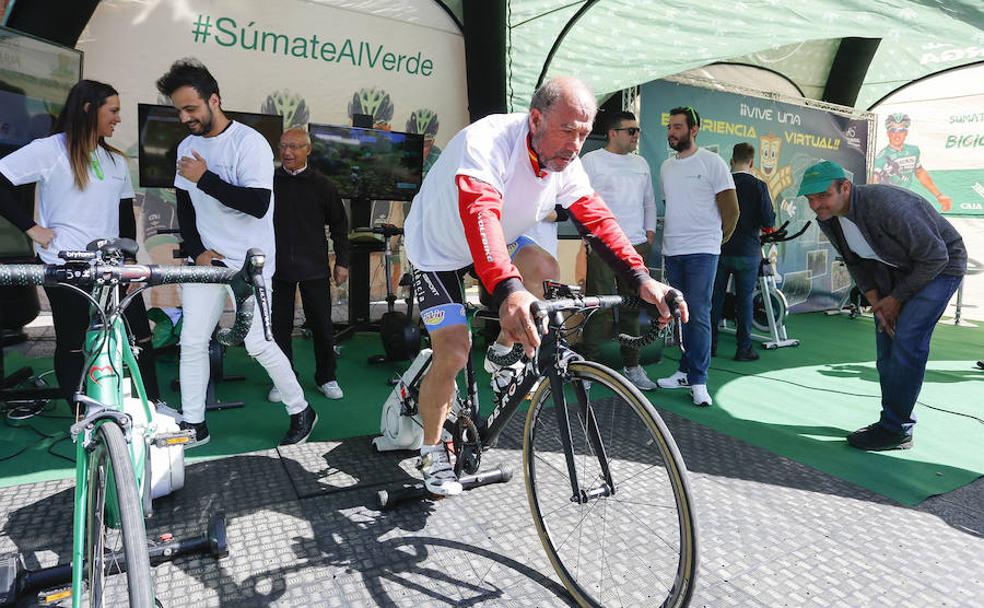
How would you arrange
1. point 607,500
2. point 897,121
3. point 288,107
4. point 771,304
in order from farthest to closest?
point 897,121
point 771,304
point 288,107
point 607,500

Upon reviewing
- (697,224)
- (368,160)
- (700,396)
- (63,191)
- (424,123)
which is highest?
(424,123)

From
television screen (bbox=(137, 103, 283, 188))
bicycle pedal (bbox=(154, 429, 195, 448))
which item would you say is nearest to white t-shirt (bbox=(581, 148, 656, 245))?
television screen (bbox=(137, 103, 283, 188))

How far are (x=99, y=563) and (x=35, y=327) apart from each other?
589 cm

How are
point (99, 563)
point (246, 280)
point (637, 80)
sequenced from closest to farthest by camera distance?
point (99, 563) → point (246, 280) → point (637, 80)

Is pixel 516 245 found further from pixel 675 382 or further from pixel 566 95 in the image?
pixel 675 382

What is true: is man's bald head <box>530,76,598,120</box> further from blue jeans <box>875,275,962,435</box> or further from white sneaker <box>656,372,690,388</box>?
white sneaker <box>656,372,690,388</box>

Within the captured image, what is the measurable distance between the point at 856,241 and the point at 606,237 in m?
2.14

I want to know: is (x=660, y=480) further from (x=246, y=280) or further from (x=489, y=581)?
(x=246, y=280)

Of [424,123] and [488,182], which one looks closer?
[488,182]

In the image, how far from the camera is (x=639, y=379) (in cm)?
489

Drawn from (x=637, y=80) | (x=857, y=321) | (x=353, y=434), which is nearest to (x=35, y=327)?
(x=353, y=434)

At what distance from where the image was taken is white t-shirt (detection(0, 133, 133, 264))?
10.3ft

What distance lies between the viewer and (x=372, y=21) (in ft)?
22.3

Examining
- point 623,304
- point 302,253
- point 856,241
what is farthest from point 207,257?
point 856,241
